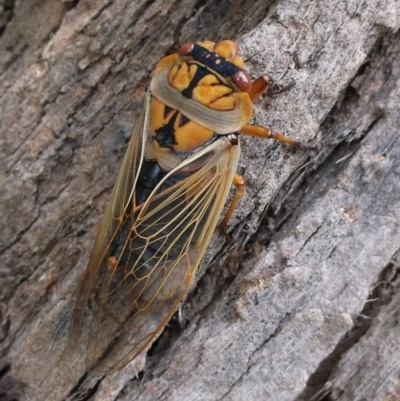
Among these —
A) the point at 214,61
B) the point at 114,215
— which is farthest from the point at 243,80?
the point at 114,215

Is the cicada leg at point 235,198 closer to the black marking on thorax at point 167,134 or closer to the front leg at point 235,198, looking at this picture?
the front leg at point 235,198

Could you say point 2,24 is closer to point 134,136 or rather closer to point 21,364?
point 134,136

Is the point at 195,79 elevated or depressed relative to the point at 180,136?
elevated

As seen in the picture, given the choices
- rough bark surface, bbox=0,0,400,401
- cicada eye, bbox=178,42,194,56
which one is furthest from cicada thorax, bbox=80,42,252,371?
rough bark surface, bbox=0,0,400,401

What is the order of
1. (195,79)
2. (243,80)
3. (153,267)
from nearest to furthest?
(153,267) → (243,80) → (195,79)

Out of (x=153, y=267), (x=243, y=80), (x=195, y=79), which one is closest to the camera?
(x=153, y=267)

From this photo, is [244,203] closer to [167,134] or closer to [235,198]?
[235,198]

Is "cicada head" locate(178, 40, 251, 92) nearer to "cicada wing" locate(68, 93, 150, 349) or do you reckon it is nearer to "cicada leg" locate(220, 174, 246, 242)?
"cicada wing" locate(68, 93, 150, 349)
